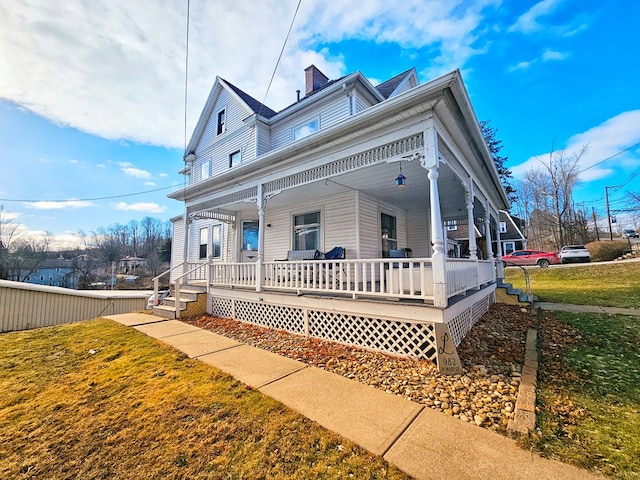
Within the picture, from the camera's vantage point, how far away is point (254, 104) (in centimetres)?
1314

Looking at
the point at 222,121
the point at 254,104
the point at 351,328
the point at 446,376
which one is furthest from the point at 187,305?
the point at 222,121

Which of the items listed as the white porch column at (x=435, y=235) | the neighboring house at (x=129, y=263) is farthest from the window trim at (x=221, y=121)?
the neighboring house at (x=129, y=263)

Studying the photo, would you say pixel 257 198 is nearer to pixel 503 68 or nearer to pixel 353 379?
pixel 353 379

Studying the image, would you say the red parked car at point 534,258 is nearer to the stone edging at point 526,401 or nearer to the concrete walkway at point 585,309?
the concrete walkway at point 585,309

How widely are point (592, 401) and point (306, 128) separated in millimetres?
10451

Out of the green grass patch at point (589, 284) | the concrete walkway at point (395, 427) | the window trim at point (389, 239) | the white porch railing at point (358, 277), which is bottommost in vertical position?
the concrete walkway at point (395, 427)

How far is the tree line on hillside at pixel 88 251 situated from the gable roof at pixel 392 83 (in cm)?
2664

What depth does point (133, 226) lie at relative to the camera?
183ft

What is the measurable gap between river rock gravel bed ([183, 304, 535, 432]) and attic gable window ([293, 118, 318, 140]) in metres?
7.53

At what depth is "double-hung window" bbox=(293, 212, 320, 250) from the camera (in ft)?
29.7

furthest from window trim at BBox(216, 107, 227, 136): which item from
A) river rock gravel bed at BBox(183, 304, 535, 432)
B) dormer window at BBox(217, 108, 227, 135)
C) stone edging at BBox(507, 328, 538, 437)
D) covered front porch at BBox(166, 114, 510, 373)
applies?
stone edging at BBox(507, 328, 538, 437)

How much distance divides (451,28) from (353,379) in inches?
333

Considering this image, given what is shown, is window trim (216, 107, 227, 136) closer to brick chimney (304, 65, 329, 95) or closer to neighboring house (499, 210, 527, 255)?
brick chimney (304, 65, 329, 95)

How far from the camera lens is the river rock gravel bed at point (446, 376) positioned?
304cm
